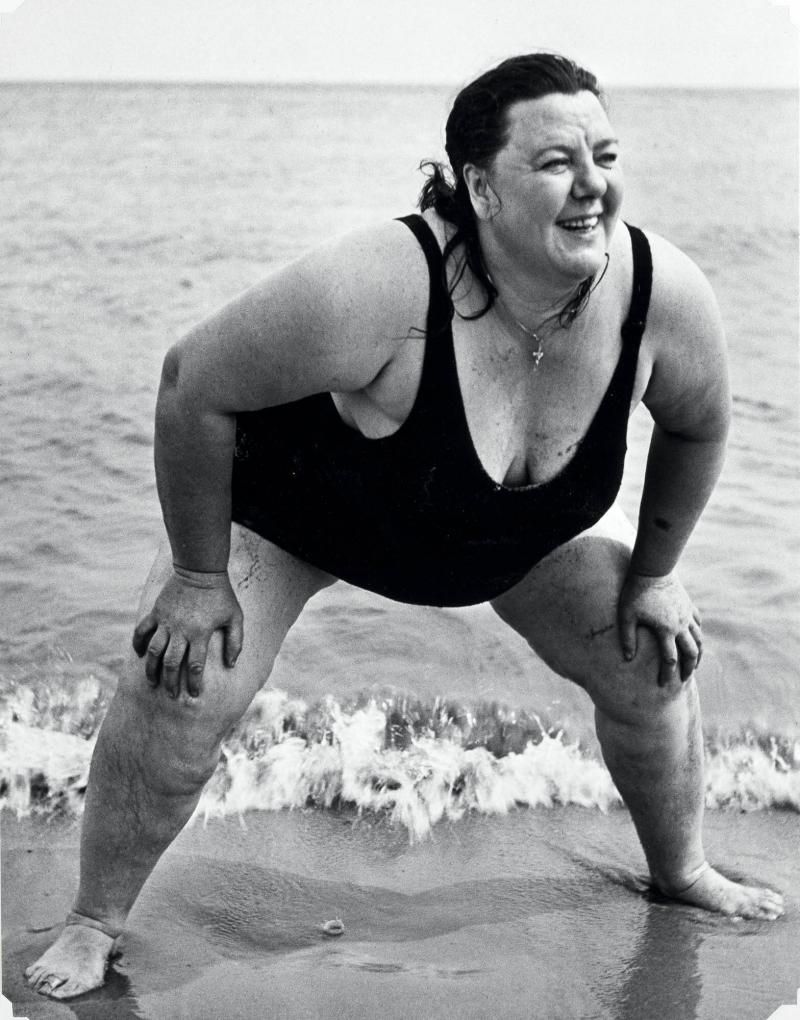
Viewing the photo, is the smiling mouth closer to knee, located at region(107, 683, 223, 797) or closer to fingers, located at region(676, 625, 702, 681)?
fingers, located at region(676, 625, 702, 681)

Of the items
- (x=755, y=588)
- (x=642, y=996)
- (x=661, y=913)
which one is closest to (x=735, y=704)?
(x=755, y=588)

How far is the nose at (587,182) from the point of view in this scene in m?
1.96

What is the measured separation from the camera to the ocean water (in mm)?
3287

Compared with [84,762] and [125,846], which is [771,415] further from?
[125,846]

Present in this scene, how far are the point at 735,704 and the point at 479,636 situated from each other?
0.81 metres

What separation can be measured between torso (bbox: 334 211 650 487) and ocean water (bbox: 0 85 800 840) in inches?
14.0

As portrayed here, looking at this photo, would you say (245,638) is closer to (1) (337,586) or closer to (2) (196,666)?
(2) (196,666)

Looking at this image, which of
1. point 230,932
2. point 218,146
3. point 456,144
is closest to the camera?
point 456,144

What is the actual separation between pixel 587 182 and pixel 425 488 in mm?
519

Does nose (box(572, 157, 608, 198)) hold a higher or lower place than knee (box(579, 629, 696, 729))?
higher

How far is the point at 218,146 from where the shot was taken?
7316 millimetres

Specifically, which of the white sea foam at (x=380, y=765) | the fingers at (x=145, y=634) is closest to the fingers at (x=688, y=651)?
the white sea foam at (x=380, y=765)

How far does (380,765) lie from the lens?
327 cm

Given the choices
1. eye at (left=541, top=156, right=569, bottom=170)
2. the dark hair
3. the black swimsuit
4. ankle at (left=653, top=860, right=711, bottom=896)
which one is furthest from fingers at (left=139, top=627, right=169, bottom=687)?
ankle at (left=653, top=860, right=711, bottom=896)
